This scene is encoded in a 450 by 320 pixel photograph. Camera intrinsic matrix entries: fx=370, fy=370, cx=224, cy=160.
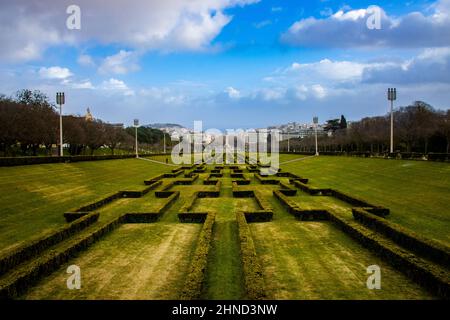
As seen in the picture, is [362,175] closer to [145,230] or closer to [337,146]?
[145,230]

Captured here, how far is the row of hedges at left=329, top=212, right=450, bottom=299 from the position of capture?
6332 mm

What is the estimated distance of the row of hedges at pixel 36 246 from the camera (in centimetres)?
762

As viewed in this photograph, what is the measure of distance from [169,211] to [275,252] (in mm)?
6580

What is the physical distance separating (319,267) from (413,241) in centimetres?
261

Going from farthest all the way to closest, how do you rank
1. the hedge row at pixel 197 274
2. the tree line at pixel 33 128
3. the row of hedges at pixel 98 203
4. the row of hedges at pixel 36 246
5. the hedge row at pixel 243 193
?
the tree line at pixel 33 128
the hedge row at pixel 243 193
the row of hedges at pixel 98 203
the row of hedges at pixel 36 246
the hedge row at pixel 197 274

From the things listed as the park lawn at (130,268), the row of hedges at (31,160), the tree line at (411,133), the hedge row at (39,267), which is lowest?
the park lawn at (130,268)

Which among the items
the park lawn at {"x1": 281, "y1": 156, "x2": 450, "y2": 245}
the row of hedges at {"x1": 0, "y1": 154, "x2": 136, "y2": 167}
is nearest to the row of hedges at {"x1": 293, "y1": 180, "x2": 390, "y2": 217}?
the park lawn at {"x1": 281, "y1": 156, "x2": 450, "y2": 245}

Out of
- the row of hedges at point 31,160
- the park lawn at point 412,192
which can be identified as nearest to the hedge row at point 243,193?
the park lawn at point 412,192

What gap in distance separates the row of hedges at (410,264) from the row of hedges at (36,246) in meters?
7.86

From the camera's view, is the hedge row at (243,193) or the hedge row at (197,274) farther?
the hedge row at (243,193)

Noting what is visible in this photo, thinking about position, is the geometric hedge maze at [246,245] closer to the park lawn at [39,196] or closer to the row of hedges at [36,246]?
the row of hedges at [36,246]

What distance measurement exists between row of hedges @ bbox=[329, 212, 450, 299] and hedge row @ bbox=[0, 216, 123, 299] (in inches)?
275

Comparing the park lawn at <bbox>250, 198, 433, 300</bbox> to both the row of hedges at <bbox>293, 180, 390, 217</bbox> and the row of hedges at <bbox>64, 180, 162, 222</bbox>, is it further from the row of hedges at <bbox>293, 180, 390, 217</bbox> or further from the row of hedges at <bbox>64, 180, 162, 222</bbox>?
the row of hedges at <bbox>64, 180, 162, 222</bbox>
